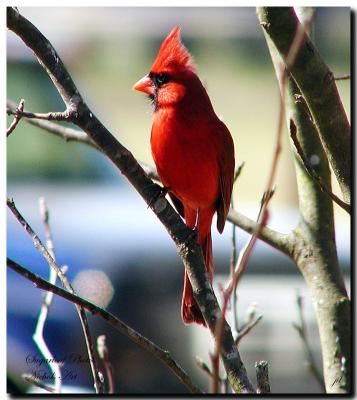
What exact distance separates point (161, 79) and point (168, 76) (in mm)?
27

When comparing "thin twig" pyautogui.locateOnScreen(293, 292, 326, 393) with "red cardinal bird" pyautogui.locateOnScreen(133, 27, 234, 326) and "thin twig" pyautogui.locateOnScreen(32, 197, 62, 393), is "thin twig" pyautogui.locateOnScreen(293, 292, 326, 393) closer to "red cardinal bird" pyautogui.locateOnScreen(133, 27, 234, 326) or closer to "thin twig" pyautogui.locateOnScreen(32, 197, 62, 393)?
"red cardinal bird" pyautogui.locateOnScreen(133, 27, 234, 326)

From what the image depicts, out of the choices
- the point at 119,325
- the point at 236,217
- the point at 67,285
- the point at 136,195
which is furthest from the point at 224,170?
the point at 119,325

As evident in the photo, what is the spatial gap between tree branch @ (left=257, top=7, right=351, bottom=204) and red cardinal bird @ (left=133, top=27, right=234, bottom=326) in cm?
58

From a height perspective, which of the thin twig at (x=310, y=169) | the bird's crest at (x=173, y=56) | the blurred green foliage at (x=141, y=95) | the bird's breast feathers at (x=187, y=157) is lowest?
the thin twig at (x=310, y=169)

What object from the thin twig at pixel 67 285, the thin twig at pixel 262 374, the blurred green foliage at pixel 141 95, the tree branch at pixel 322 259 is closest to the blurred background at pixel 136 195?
the blurred green foliage at pixel 141 95

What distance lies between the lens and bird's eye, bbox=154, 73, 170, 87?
81.5 inches

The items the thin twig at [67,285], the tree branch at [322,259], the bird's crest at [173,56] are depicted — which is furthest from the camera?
the bird's crest at [173,56]

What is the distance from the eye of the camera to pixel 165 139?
2.01 metres

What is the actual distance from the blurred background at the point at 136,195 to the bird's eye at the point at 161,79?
11 centimetres

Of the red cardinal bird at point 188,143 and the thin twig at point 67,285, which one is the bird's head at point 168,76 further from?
the thin twig at point 67,285

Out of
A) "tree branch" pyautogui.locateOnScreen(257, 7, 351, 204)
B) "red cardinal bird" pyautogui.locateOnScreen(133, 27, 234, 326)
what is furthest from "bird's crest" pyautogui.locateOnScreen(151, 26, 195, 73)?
"tree branch" pyautogui.locateOnScreen(257, 7, 351, 204)

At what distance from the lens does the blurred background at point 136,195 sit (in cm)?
201

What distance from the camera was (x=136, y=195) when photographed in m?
2.47
